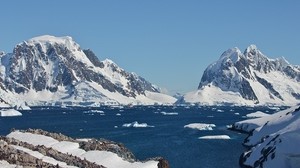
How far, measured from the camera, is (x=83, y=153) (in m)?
63.5

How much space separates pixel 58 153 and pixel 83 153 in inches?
193

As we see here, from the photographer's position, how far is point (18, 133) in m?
70.7

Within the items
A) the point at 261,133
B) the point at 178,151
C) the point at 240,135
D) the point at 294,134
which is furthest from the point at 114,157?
the point at 240,135

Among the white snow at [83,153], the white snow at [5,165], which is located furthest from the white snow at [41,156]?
the white snow at [5,165]

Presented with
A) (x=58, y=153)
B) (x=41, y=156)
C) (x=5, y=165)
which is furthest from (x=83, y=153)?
(x=5, y=165)

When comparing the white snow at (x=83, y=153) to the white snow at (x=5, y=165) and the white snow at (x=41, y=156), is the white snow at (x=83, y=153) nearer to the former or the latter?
the white snow at (x=41, y=156)

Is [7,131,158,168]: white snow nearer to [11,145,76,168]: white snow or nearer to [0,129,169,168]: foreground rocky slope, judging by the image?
[0,129,169,168]: foreground rocky slope

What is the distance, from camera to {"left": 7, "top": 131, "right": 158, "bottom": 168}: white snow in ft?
196

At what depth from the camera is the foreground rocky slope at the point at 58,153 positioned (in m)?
50.3

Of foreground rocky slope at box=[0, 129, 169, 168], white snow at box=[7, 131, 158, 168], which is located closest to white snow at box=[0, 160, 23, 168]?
foreground rocky slope at box=[0, 129, 169, 168]

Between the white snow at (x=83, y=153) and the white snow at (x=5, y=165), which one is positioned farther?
the white snow at (x=83, y=153)

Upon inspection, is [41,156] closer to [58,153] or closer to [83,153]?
[58,153]

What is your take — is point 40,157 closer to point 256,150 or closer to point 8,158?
point 8,158

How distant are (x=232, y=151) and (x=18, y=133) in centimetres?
4993
